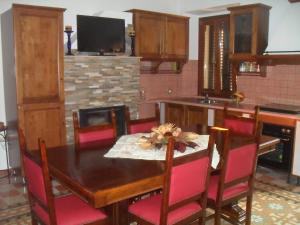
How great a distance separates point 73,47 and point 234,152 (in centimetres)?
315

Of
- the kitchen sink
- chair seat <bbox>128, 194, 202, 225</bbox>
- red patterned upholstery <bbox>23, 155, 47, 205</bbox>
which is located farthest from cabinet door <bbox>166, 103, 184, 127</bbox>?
red patterned upholstery <bbox>23, 155, 47, 205</bbox>

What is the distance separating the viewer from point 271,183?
12.6ft

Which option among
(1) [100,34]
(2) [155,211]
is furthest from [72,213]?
(1) [100,34]

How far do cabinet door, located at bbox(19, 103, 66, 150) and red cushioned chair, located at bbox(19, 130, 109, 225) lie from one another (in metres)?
1.79

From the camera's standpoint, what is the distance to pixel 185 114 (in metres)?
5.22

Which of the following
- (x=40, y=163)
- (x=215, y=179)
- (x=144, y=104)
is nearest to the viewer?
(x=40, y=163)

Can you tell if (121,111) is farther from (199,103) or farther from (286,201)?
(286,201)

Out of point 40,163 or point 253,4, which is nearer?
point 40,163

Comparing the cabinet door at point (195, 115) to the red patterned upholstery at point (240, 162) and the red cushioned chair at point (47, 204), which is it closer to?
the red patterned upholstery at point (240, 162)

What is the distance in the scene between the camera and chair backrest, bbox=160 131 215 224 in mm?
1842

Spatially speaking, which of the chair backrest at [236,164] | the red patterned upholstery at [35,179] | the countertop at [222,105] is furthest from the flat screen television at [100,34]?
the chair backrest at [236,164]

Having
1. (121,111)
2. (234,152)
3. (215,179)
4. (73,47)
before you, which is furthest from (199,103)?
(234,152)

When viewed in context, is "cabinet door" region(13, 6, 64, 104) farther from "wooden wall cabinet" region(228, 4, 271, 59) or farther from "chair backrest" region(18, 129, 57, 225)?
"wooden wall cabinet" region(228, 4, 271, 59)

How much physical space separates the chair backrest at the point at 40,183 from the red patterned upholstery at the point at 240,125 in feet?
6.07
